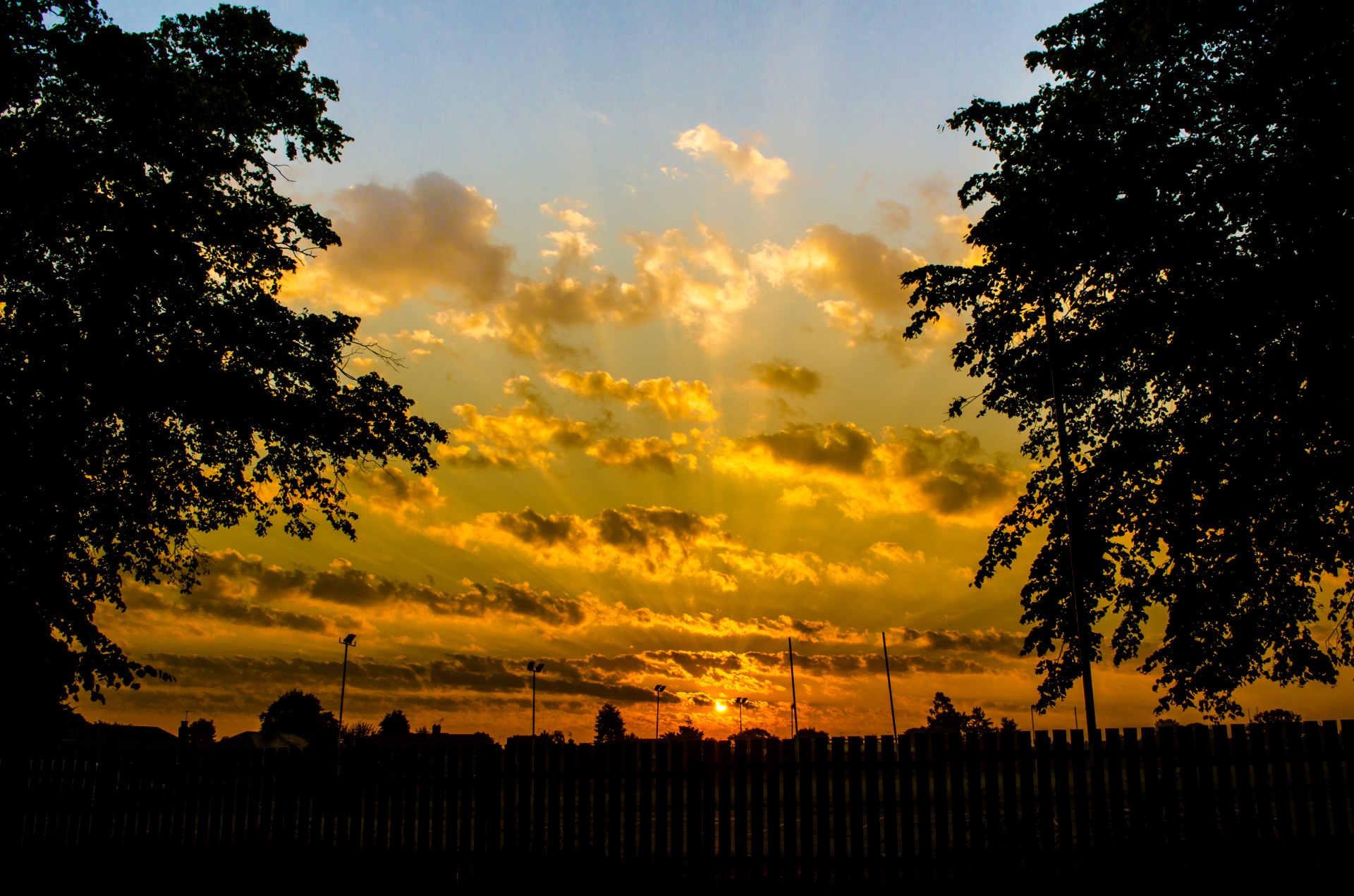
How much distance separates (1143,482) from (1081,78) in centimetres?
780

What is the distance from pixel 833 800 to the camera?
1017cm

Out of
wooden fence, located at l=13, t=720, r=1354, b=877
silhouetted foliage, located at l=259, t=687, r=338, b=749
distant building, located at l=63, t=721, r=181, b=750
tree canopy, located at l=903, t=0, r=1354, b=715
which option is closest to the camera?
wooden fence, located at l=13, t=720, r=1354, b=877

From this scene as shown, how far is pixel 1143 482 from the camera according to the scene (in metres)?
15.4

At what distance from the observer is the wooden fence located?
9609 mm

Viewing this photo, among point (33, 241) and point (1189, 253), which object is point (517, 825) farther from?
point (1189, 253)

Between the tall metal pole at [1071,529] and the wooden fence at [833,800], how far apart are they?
4251mm

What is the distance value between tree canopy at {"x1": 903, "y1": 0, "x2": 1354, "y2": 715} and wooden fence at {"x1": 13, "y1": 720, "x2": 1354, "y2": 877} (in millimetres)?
5322

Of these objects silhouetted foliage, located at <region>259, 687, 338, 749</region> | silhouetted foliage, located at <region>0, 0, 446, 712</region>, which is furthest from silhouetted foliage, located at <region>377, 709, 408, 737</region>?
silhouetted foliage, located at <region>0, 0, 446, 712</region>

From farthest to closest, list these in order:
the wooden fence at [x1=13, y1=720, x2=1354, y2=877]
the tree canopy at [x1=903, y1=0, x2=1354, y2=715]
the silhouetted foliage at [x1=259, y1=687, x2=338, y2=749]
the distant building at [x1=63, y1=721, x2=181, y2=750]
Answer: the silhouetted foliage at [x1=259, y1=687, x2=338, y2=749]
the distant building at [x1=63, y1=721, x2=181, y2=750]
the tree canopy at [x1=903, y1=0, x2=1354, y2=715]
the wooden fence at [x1=13, y1=720, x2=1354, y2=877]

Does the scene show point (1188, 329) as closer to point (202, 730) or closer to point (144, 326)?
point (144, 326)

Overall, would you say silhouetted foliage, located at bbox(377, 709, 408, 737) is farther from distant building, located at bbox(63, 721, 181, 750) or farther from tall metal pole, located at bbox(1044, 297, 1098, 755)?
tall metal pole, located at bbox(1044, 297, 1098, 755)

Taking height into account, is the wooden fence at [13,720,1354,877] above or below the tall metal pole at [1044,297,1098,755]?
below

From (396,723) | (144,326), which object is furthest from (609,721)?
(144,326)

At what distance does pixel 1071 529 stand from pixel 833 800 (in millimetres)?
7624
